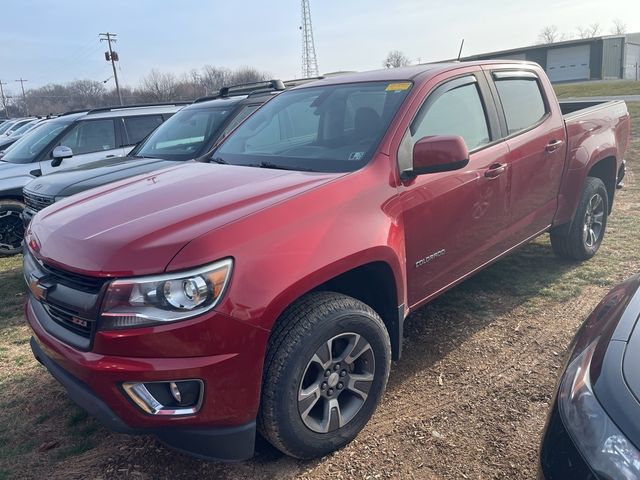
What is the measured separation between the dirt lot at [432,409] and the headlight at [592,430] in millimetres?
956

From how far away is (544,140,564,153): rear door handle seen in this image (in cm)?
422

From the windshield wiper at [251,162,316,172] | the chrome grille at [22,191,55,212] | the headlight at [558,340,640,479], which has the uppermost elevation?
the windshield wiper at [251,162,316,172]

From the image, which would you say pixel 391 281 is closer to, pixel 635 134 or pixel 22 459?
pixel 22 459

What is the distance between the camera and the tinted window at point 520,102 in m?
3.97

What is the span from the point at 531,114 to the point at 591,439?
3.24 m

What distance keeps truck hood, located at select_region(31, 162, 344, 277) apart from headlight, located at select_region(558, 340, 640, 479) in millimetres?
1450

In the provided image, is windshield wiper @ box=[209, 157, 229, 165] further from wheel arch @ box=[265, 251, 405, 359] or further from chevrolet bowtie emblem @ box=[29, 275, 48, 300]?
chevrolet bowtie emblem @ box=[29, 275, 48, 300]

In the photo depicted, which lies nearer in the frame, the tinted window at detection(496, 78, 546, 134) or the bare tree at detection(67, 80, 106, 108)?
the tinted window at detection(496, 78, 546, 134)

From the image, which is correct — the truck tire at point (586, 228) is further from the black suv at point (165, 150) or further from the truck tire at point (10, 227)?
the truck tire at point (10, 227)

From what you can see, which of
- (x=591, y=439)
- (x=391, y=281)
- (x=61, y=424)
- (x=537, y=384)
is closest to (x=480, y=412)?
(x=537, y=384)

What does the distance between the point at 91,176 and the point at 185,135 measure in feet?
4.41

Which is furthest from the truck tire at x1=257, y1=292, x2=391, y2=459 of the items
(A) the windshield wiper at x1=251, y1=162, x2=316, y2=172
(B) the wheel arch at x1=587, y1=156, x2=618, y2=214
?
(B) the wheel arch at x1=587, y1=156, x2=618, y2=214

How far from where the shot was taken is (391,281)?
291cm

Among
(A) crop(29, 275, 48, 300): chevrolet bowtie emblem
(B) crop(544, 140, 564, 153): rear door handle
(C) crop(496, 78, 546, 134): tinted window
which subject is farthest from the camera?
(B) crop(544, 140, 564, 153): rear door handle
